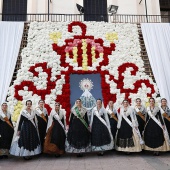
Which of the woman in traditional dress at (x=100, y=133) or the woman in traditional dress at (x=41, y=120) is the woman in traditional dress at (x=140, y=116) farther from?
the woman in traditional dress at (x=41, y=120)

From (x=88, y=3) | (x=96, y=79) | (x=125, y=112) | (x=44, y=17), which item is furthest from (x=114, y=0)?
(x=125, y=112)

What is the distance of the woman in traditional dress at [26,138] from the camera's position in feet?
16.7

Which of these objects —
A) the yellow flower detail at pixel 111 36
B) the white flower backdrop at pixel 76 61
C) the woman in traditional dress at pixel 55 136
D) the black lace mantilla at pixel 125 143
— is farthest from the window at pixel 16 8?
the black lace mantilla at pixel 125 143

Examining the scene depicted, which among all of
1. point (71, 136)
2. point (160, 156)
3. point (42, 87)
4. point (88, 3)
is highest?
point (88, 3)

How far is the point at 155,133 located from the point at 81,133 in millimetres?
1710

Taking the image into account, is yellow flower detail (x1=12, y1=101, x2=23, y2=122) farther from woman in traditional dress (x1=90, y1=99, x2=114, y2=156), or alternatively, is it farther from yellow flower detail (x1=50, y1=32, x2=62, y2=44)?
yellow flower detail (x1=50, y1=32, x2=62, y2=44)

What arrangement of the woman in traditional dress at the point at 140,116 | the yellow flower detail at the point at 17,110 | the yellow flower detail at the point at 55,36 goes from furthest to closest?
the yellow flower detail at the point at 55,36, the yellow flower detail at the point at 17,110, the woman in traditional dress at the point at 140,116

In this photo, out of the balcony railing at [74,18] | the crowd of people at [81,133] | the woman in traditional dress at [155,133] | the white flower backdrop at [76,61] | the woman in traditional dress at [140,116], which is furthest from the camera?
the balcony railing at [74,18]

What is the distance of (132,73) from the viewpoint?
28.3ft

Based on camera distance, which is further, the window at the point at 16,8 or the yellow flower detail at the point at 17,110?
the window at the point at 16,8

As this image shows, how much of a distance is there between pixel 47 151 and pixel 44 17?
9.22 metres

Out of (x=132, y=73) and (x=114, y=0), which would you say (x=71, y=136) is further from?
(x=114, y=0)

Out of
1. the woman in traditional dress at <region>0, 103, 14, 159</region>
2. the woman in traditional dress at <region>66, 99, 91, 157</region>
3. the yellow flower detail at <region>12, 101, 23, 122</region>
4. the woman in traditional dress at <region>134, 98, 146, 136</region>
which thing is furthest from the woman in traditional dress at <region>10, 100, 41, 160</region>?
the woman in traditional dress at <region>134, 98, 146, 136</region>

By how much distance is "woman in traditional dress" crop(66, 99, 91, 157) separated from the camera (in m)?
5.27
